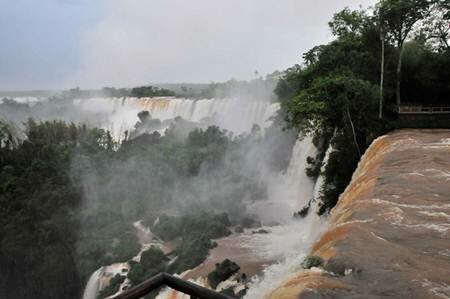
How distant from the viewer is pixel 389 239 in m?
6.50

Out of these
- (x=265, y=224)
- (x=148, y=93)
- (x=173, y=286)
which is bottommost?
(x=265, y=224)

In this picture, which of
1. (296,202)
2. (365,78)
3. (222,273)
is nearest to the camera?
(222,273)

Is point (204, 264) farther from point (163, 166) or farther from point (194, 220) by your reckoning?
point (163, 166)

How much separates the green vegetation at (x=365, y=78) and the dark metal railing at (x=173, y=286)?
1393cm

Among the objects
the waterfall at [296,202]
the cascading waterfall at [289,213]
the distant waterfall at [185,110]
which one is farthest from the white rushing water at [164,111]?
the cascading waterfall at [289,213]

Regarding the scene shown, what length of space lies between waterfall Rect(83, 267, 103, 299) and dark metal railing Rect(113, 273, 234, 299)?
1900 centimetres

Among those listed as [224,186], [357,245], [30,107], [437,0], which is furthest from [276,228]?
[30,107]

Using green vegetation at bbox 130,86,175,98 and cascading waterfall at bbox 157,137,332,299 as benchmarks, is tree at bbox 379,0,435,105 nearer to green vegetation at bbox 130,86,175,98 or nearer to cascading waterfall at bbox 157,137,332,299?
cascading waterfall at bbox 157,137,332,299

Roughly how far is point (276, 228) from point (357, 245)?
13.7m

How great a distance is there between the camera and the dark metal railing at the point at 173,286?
5.53 ft

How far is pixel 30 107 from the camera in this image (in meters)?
56.6

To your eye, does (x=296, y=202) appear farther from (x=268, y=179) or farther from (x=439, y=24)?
(x=439, y=24)

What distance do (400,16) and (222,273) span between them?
1211 cm

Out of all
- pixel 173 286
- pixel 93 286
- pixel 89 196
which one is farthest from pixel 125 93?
pixel 173 286
